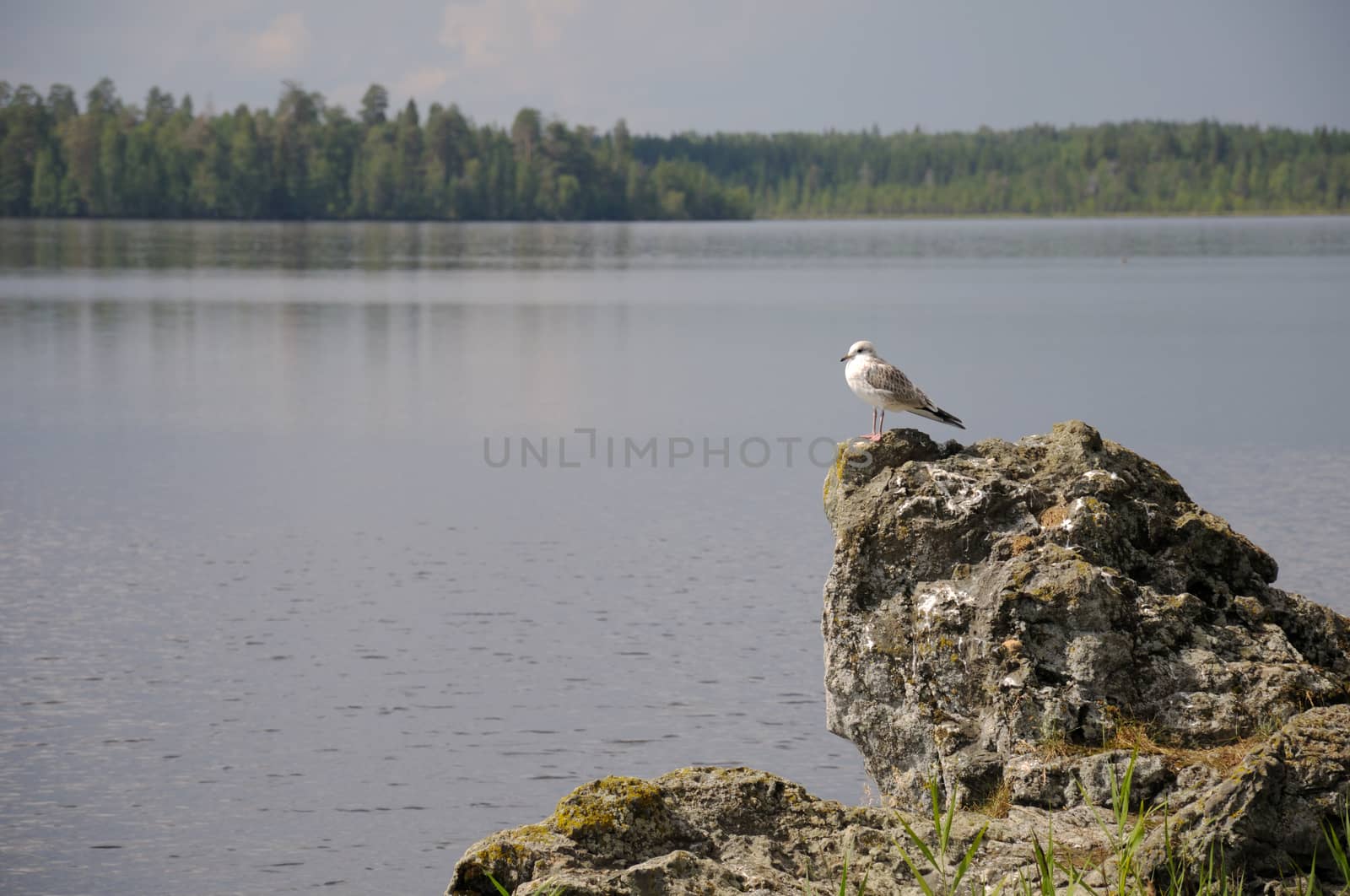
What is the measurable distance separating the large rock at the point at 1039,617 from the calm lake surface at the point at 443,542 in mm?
3139

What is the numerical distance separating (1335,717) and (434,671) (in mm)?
10033

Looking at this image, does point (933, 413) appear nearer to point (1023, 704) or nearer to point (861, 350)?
point (861, 350)

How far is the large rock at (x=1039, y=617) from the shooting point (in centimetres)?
859

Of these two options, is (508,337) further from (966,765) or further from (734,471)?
(966,765)

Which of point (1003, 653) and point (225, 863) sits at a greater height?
point (1003, 653)

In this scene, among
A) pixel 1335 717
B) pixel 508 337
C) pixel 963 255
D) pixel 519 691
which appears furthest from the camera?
pixel 963 255

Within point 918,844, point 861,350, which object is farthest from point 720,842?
point 861,350

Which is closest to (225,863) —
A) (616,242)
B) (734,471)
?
(734,471)

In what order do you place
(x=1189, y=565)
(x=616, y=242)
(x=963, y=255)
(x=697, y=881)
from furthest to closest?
(x=616, y=242) → (x=963, y=255) → (x=1189, y=565) → (x=697, y=881)

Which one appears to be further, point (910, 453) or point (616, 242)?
point (616, 242)

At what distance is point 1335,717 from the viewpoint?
24.7ft

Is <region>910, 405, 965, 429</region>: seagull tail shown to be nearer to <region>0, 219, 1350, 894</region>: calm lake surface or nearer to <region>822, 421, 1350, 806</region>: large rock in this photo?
<region>822, 421, 1350, 806</region>: large rock

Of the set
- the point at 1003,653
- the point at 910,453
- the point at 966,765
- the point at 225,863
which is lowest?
the point at 225,863

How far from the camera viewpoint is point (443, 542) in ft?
70.7
